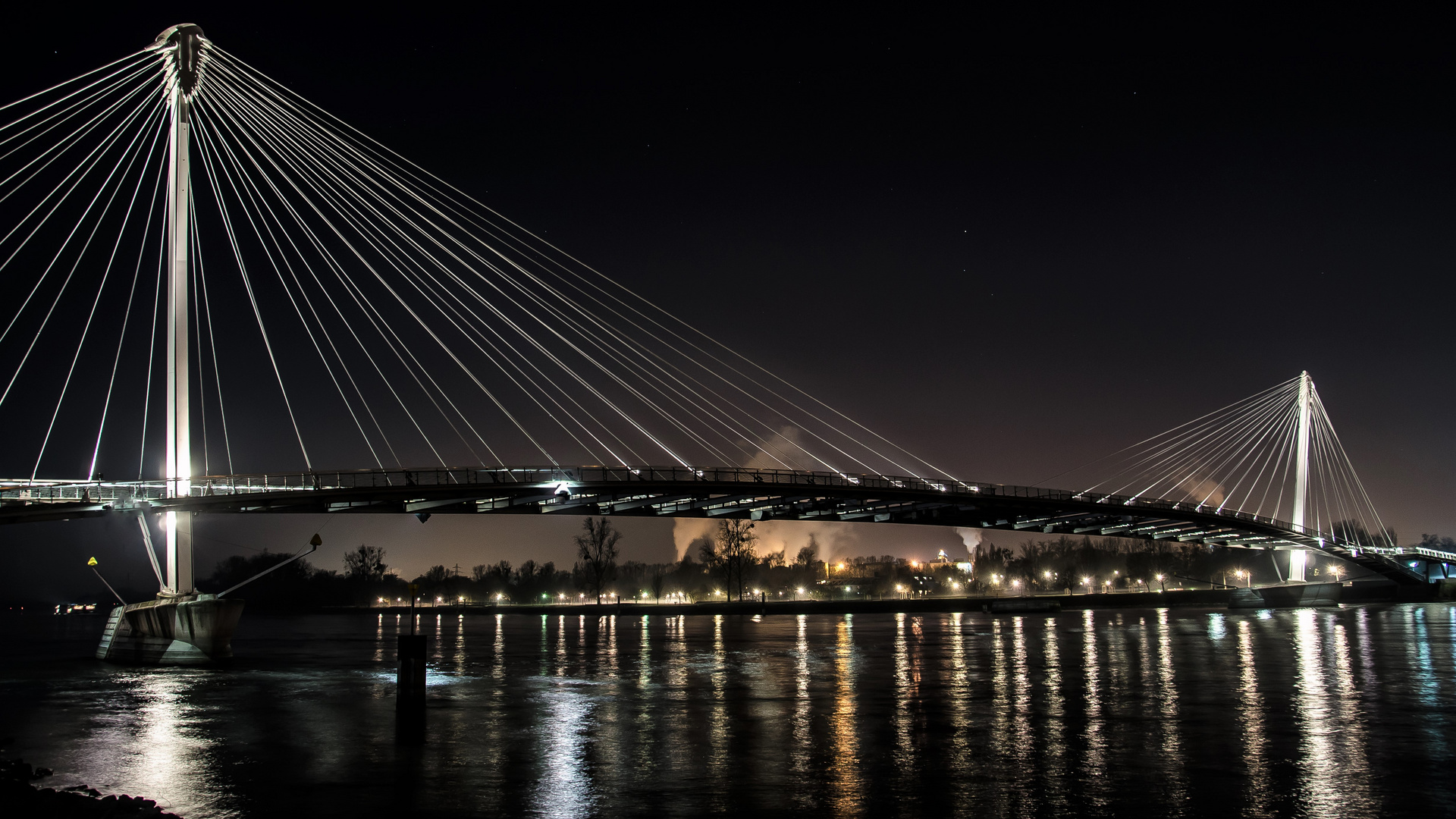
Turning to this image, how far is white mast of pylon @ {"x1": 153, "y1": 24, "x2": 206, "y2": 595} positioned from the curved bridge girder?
1276mm

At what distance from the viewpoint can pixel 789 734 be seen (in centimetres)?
1759

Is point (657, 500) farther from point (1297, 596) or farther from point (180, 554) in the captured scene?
point (1297, 596)

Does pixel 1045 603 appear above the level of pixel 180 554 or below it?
below

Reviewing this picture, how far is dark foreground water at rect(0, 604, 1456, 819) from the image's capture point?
41.6 ft

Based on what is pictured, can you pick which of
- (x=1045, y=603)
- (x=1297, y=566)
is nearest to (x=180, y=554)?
(x=1045, y=603)

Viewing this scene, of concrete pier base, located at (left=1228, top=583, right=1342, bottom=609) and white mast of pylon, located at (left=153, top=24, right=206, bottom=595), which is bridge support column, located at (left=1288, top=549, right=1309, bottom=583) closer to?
concrete pier base, located at (left=1228, top=583, right=1342, bottom=609)

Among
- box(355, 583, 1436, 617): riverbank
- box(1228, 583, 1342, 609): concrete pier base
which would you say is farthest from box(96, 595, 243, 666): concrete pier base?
box(1228, 583, 1342, 609): concrete pier base

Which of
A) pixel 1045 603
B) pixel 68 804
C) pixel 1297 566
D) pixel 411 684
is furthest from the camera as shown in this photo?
pixel 1297 566

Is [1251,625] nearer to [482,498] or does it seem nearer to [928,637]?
[928,637]

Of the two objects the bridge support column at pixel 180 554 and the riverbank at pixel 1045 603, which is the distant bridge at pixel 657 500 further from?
the riverbank at pixel 1045 603

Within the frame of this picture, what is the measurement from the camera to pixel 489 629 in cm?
7488

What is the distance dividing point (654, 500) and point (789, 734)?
132 ft

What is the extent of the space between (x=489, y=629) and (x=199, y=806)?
64.0 meters

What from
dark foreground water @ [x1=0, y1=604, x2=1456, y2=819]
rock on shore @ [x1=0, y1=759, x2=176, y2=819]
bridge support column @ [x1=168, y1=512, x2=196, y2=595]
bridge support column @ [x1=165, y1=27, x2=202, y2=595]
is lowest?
dark foreground water @ [x1=0, y1=604, x2=1456, y2=819]
